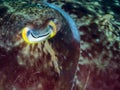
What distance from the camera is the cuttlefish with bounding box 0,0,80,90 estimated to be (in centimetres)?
117

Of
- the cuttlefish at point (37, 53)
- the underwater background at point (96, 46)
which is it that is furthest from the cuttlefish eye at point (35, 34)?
the underwater background at point (96, 46)

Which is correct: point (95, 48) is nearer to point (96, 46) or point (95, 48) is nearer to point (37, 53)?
point (96, 46)

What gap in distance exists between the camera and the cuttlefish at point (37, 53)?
1.17 m

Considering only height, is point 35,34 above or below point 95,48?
above

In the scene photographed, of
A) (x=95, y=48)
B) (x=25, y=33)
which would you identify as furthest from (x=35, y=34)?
(x=95, y=48)

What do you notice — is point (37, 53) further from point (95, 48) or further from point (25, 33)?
point (95, 48)

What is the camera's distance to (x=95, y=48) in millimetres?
Result: 1330

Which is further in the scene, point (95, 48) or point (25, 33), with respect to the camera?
point (95, 48)

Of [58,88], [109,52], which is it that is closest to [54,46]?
[58,88]

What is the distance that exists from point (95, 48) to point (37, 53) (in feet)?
1.11

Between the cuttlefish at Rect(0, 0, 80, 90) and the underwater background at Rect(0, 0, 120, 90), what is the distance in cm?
1

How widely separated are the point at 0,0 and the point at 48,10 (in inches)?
14.9

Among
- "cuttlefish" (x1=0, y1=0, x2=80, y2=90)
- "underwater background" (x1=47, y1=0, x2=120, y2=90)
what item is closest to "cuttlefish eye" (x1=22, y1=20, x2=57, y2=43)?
"cuttlefish" (x1=0, y1=0, x2=80, y2=90)

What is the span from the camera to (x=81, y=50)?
130 centimetres
